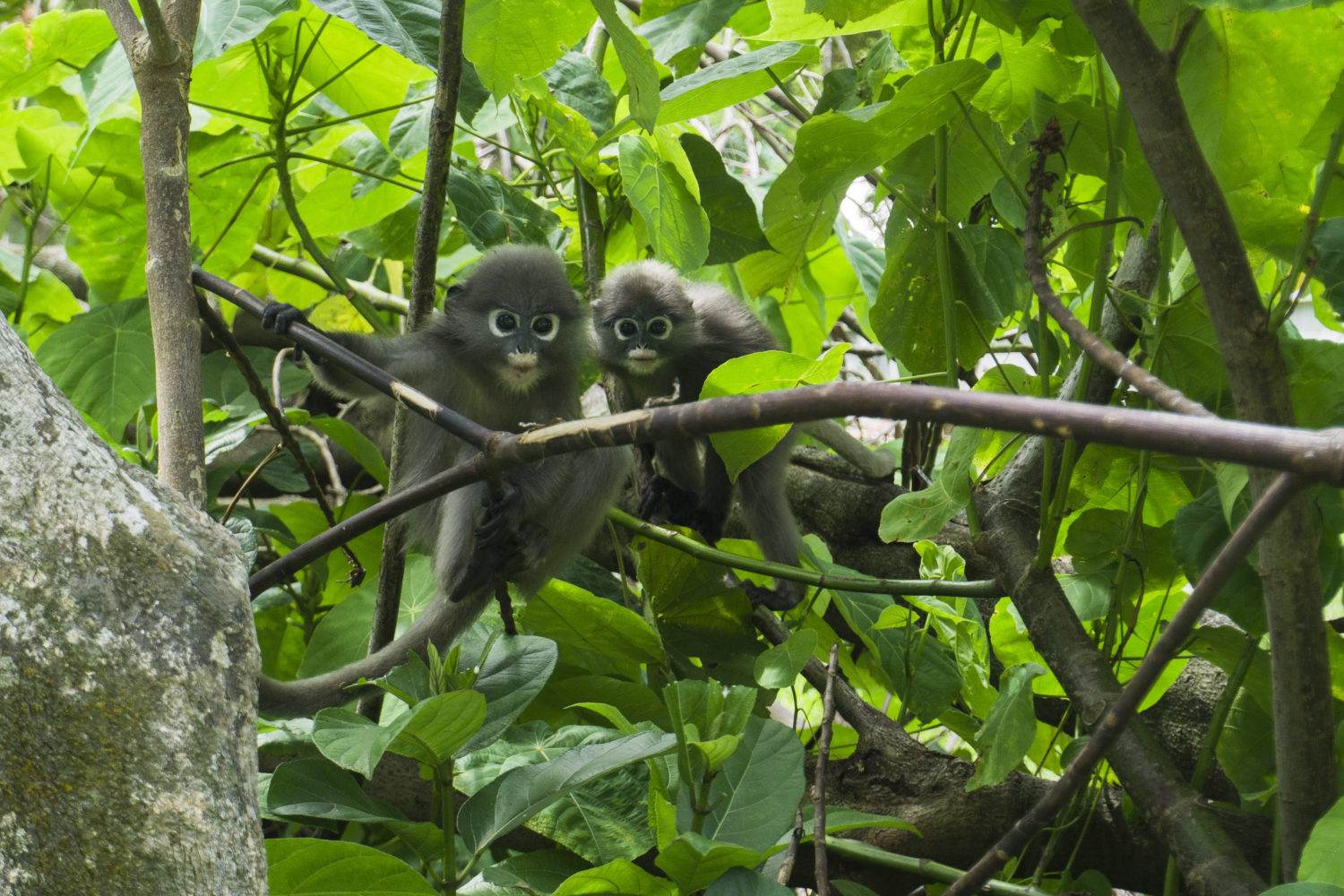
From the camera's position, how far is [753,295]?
2.52 m

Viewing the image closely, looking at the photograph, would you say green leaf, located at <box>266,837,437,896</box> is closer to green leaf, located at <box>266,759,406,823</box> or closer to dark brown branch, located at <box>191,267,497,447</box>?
green leaf, located at <box>266,759,406,823</box>

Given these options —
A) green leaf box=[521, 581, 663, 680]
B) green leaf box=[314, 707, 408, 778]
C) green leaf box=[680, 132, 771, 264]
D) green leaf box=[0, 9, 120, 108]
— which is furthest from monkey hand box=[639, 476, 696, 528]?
green leaf box=[314, 707, 408, 778]

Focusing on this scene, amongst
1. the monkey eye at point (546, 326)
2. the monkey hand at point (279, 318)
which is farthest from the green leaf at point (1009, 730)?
the monkey eye at point (546, 326)

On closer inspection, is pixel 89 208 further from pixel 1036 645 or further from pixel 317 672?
pixel 1036 645

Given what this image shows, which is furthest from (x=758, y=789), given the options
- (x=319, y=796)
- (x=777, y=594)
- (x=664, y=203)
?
(x=777, y=594)

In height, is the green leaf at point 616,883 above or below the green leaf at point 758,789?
below

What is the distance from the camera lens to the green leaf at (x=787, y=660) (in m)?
1.75

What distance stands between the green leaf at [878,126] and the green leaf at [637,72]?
243 millimetres

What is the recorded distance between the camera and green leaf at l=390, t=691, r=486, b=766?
4.53 feet

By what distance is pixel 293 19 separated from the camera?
254 cm

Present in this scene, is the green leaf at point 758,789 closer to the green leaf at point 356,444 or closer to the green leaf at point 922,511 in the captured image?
the green leaf at point 922,511

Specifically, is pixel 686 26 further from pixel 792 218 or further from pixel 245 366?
pixel 245 366

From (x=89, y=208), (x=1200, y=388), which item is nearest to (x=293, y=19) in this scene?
(x=89, y=208)

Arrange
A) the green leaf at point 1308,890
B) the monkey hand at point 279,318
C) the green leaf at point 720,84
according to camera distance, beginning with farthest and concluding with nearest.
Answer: the monkey hand at point 279,318 < the green leaf at point 720,84 < the green leaf at point 1308,890
